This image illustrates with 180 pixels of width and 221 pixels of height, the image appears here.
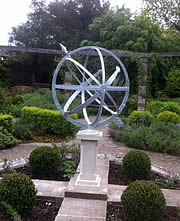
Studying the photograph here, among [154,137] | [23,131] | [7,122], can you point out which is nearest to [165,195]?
[154,137]

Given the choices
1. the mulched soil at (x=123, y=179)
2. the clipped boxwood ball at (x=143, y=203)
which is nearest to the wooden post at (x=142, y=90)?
the mulched soil at (x=123, y=179)

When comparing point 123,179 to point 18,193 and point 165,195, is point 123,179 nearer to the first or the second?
point 165,195

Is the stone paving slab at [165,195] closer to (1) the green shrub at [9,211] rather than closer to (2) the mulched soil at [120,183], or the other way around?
(2) the mulched soil at [120,183]

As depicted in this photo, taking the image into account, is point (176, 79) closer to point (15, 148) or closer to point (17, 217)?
point (15, 148)

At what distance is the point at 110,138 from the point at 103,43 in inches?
331

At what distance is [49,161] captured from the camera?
4855 mm

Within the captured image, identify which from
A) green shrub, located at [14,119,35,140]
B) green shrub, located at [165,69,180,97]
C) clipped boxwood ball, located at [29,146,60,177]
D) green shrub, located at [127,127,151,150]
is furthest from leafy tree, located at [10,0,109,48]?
clipped boxwood ball, located at [29,146,60,177]

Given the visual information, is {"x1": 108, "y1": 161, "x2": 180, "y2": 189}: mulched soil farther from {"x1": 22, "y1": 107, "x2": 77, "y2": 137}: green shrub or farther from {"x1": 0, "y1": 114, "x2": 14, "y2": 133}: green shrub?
{"x1": 0, "y1": 114, "x2": 14, "y2": 133}: green shrub

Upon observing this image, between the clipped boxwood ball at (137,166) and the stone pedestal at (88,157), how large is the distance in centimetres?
84

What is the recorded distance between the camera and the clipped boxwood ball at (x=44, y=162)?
485 cm

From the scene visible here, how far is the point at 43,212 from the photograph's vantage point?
3.68 m

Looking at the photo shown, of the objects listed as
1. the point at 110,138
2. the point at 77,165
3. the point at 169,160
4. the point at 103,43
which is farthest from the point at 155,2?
the point at 77,165

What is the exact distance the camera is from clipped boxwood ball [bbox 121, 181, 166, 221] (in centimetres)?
327

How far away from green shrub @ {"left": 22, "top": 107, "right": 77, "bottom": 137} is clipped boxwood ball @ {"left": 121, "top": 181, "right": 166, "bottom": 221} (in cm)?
530
